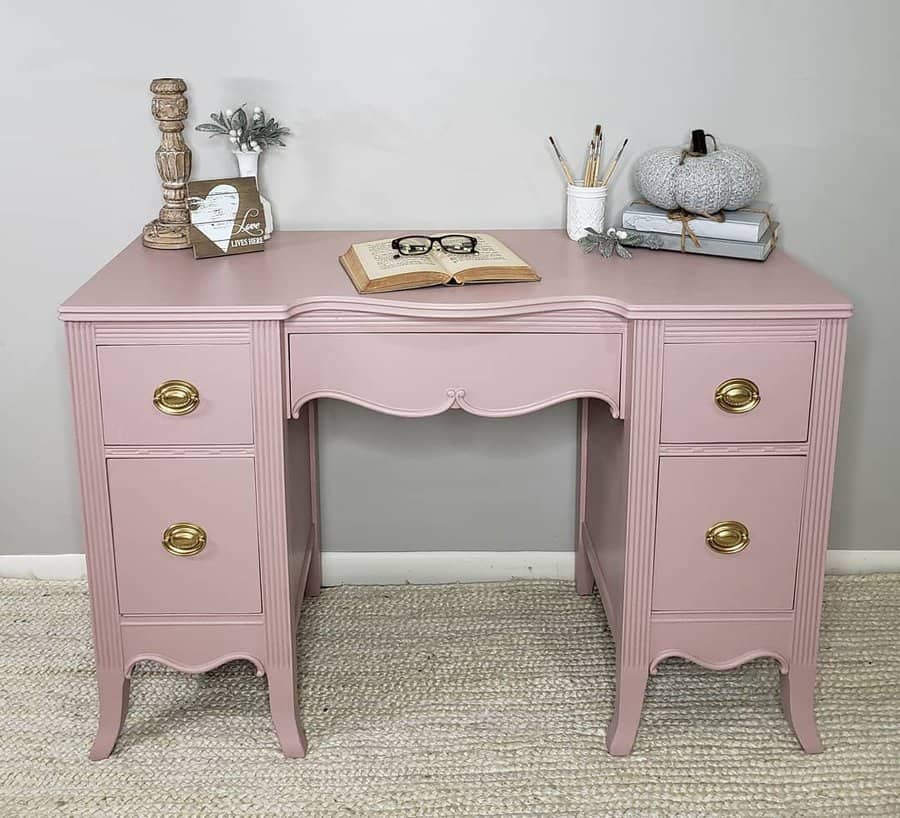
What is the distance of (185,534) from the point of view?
1.66 m

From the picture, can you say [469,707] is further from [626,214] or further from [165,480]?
[626,214]

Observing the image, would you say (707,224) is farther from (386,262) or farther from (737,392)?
(386,262)

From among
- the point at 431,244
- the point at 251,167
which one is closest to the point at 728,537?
the point at 431,244

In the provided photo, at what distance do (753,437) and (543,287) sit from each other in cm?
39

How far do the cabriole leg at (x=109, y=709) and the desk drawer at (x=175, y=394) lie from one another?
0.42 metres

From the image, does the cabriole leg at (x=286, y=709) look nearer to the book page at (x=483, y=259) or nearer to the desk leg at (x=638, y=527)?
the desk leg at (x=638, y=527)

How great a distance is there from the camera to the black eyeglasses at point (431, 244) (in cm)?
176

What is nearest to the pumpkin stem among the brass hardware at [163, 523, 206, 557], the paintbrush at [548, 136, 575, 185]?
the paintbrush at [548, 136, 575, 185]

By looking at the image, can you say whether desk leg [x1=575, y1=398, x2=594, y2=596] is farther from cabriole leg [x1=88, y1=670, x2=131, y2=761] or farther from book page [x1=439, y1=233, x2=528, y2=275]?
cabriole leg [x1=88, y1=670, x2=131, y2=761]

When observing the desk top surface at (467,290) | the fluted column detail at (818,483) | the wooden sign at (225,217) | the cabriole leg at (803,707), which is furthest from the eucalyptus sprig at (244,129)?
the cabriole leg at (803,707)

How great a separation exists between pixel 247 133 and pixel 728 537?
1.11 meters

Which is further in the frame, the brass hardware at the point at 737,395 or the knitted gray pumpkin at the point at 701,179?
the knitted gray pumpkin at the point at 701,179

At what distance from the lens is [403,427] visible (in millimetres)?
2227

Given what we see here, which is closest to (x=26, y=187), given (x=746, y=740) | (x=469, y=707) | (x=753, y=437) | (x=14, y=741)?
(x=14, y=741)
